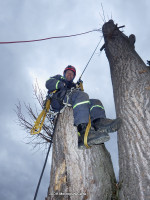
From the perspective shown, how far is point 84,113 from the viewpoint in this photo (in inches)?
93.1

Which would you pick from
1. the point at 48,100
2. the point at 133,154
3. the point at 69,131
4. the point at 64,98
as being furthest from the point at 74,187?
the point at 48,100

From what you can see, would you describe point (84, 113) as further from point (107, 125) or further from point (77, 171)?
point (77, 171)

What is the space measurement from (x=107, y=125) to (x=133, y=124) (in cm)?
37

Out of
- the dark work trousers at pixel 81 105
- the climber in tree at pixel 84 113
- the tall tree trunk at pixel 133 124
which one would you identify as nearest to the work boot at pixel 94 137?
the climber in tree at pixel 84 113

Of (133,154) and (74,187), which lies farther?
(74,187)

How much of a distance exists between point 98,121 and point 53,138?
1.09 m

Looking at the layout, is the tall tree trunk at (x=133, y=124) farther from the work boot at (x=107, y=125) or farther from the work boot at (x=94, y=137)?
the work boot at (x=94, y=137)

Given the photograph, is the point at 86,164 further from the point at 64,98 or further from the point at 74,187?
the point at 64,98

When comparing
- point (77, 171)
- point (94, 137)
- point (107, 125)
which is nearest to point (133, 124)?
point (107, 125)

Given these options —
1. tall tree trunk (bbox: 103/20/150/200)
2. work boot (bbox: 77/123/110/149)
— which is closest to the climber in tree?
work boot (bbox: 77/123/110/149)

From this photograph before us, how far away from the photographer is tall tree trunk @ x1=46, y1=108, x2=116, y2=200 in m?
2.28

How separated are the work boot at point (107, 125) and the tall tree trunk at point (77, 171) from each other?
0.49 metres

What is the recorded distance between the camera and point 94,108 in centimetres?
262

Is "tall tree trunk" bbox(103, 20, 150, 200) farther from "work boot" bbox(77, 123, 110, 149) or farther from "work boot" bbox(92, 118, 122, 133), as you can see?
"work boot" bbox(77, 123, 110, 149)
